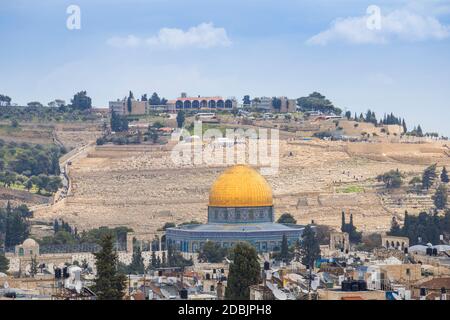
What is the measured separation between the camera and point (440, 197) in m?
88.7

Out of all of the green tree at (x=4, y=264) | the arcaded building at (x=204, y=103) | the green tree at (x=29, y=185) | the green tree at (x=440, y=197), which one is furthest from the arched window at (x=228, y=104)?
the green tree at (x=4, y=264)

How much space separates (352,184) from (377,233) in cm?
2331

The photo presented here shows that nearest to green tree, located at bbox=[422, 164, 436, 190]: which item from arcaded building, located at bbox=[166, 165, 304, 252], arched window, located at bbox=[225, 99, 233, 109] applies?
arcaded building, located at bbox=[166, 165, 304, 252]

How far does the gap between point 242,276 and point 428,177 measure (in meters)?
64.4

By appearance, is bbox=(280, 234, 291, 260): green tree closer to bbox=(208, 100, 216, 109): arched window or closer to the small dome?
the small dome

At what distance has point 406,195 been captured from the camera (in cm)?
9356

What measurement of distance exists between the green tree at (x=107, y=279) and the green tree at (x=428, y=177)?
67.6 meters

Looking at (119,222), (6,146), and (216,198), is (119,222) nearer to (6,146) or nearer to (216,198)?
(216,198)

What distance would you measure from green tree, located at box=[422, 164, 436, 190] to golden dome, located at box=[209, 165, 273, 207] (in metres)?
24.3

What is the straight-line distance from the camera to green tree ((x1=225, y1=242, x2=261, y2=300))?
29.7 metres

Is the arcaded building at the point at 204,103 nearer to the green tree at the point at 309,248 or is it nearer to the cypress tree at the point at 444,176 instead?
the cypress tree at the point at 444,176

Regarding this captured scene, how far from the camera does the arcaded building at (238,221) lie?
2611 inches

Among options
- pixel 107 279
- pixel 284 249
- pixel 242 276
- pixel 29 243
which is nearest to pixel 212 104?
pixel 29 243
